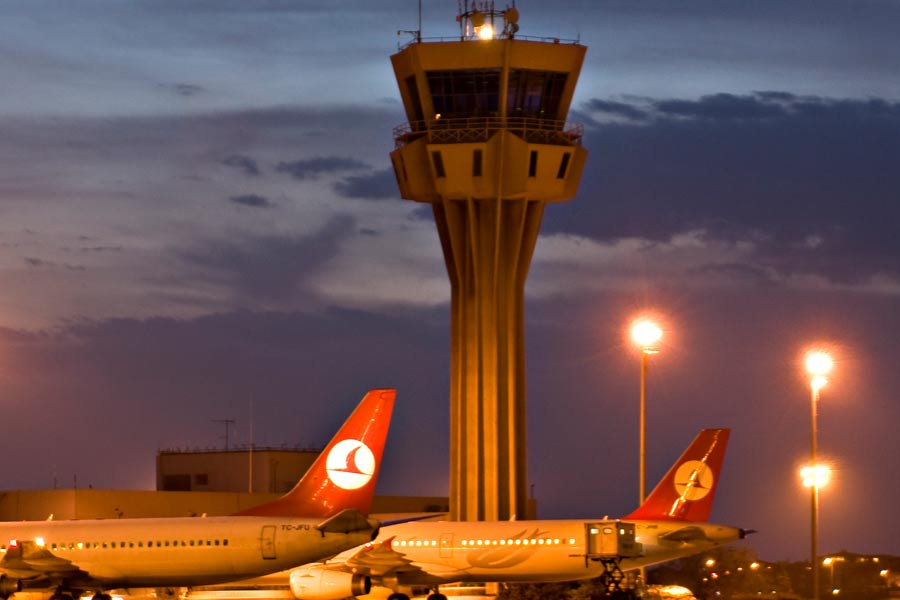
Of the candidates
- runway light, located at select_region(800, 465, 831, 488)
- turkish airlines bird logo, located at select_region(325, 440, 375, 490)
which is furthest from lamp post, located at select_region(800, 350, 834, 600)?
turkish airlines bird logo, located at select_region(325, 440, 375, 490)

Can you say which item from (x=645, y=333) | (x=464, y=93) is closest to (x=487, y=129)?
(x=464, y=93)

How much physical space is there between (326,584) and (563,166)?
35.7m

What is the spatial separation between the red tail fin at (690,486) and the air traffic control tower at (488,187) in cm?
2444

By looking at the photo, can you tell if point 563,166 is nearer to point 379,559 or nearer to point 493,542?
point 493,542

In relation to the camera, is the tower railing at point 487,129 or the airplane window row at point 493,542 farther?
the tower railing at point 487,129

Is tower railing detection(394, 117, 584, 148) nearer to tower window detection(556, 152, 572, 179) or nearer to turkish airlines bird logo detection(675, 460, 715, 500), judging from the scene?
tower window detection(556, 152, 572, 179)

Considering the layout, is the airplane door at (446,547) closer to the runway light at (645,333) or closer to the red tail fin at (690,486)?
the red tail fin at (690,486)

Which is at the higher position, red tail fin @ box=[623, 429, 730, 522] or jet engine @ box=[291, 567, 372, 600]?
red tail fin @ box=[623, 429, 730, 522]

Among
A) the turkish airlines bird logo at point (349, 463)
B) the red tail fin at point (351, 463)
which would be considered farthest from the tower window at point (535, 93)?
the turkish airlines bird logo at point (349, 463)

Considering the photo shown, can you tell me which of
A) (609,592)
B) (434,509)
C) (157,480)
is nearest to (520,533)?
(609,592)

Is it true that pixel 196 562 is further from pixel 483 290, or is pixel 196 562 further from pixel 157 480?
pixel 157 480

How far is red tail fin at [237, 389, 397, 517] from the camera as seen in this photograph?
2153 inches

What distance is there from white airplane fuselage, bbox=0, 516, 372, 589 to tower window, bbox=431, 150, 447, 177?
36575mm

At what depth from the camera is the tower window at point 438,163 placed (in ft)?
290
